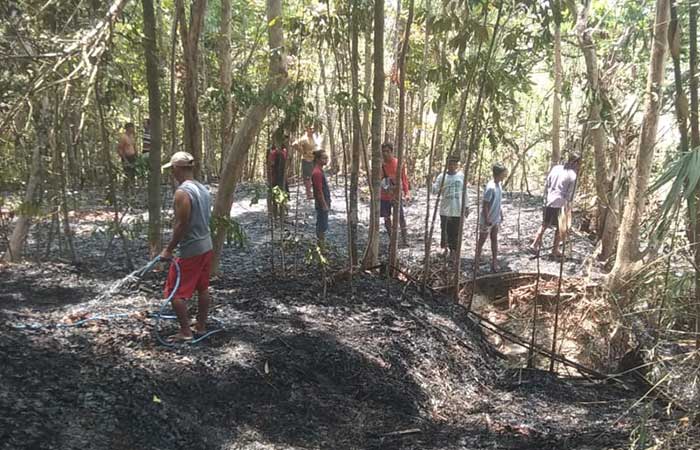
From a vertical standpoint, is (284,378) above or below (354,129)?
below

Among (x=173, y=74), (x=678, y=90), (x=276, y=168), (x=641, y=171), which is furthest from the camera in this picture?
(x=276, y=168)

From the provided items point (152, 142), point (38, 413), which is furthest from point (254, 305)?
point (38, 413)

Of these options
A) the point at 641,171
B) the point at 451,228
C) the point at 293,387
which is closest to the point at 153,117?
the point at 293,387

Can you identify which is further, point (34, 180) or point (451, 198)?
point (451, 198)

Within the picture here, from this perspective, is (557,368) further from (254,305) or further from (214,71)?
(214,71)

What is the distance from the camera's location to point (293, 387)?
4.68 m

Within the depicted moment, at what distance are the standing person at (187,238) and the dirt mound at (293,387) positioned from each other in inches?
16.4

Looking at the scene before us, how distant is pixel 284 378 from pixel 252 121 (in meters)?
2.62

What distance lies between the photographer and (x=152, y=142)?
6.36 metres

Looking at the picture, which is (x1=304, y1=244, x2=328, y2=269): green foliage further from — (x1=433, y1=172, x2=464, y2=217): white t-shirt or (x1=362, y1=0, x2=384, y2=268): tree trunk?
(x1=433, y1=172, x2=464, y2=217): white t-shirt

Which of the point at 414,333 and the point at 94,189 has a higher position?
the point at 94,189

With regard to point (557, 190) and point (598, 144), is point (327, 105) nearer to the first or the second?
point (557, 190)

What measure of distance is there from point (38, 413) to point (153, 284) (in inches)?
132

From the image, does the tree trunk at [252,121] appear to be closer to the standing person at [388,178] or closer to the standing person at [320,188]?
the standing person at [320,188]
